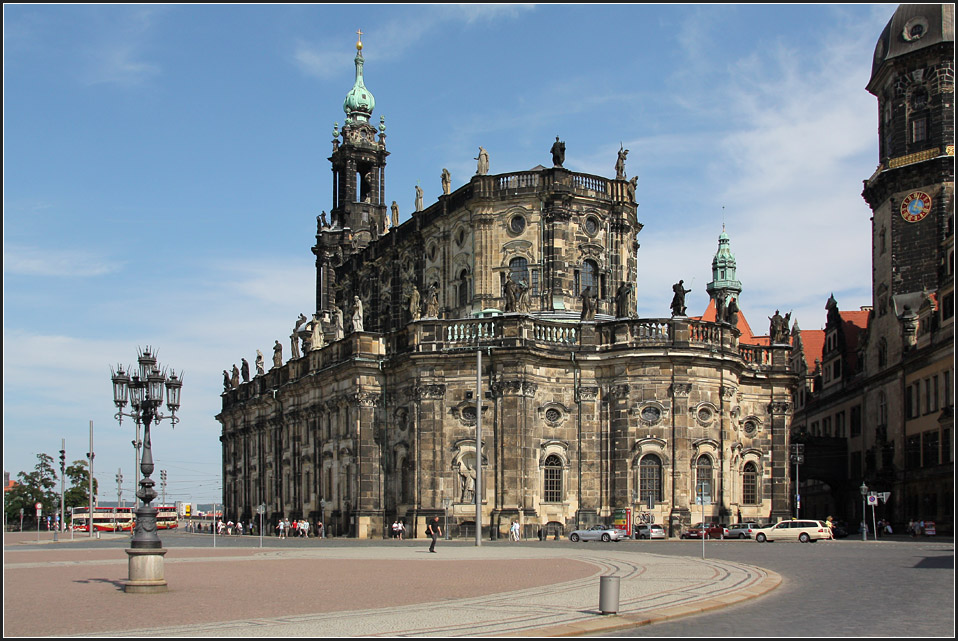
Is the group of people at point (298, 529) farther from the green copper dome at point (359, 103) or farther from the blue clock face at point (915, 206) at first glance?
the blue clock face at point (915, 206)

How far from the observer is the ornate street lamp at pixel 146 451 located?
2295 centimetres

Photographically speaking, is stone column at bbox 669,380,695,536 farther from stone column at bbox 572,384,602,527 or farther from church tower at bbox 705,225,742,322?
church tower at bbox 705,225,742,322

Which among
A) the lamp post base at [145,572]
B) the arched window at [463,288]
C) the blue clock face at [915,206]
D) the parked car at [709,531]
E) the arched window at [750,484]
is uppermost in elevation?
the blue clock face at [915,206]

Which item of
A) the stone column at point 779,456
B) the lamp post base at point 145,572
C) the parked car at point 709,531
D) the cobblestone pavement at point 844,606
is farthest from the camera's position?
the stone column at point 779,456

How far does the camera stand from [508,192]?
6569 cm

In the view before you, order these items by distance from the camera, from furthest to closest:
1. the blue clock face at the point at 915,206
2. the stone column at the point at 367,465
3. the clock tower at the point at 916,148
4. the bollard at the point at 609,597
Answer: the blue clock face at the point at 915,206 < the clock tower at the point at 916,148 < the stone column at the point at 367,465 < the bollard at the point at 609,597

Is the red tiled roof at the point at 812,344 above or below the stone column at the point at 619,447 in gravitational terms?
above

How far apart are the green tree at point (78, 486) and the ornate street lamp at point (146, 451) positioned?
346ft

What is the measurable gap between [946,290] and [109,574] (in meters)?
51.9

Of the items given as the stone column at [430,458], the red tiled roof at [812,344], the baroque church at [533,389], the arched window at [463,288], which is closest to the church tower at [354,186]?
the baroque church at [533,389]

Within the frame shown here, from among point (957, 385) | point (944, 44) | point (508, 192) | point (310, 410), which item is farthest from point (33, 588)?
point (944, 44)

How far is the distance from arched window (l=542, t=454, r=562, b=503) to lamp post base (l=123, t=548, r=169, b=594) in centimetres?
3794

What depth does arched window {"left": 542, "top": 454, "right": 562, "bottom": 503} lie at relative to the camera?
59.6m

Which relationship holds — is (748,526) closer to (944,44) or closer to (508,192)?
(508,192)
